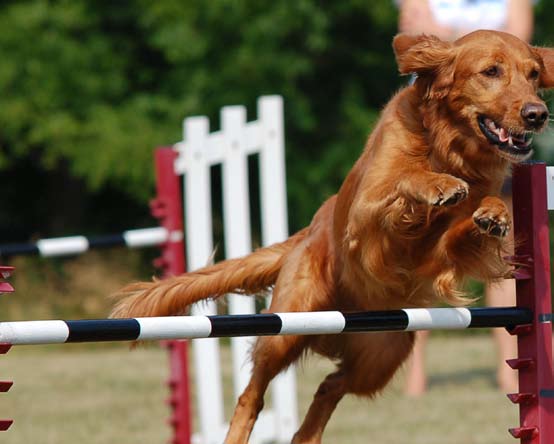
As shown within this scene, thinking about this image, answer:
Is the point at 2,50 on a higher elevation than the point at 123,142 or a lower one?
higher

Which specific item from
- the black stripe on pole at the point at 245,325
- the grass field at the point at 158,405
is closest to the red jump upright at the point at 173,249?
the grass field at the point at 158,405

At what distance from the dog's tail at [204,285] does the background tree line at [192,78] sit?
9805 millimetres

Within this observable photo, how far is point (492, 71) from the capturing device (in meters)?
3.76

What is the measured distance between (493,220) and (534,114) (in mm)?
348

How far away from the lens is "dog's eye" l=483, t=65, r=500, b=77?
12.3ft

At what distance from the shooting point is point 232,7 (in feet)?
47.3

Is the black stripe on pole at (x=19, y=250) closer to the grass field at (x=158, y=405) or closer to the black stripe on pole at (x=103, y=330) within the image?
the grass field at (x=158, y=405)

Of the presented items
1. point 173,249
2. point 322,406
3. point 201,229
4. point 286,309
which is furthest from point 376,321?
point 201,229

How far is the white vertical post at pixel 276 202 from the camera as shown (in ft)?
20.9

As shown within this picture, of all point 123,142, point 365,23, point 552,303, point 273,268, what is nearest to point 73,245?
point 273,268

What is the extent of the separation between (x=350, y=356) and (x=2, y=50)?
10.9 meters

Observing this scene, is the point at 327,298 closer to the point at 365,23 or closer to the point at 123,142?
the point at 123,142

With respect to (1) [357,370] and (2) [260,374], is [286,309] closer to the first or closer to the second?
(2) [260,374]

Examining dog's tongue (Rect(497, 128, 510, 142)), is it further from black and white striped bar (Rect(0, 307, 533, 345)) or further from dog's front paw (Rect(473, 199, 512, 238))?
black and white striped bar (Rect(0, 307, 533, 345))
